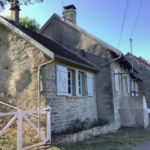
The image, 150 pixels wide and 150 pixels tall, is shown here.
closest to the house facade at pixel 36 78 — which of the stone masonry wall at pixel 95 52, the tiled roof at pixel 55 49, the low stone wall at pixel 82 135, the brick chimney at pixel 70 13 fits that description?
the tiled roof at pixel 55 49

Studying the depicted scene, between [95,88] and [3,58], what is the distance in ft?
15.8

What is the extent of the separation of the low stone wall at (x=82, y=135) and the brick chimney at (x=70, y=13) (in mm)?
6687

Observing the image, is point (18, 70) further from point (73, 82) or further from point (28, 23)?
point (28, 23)

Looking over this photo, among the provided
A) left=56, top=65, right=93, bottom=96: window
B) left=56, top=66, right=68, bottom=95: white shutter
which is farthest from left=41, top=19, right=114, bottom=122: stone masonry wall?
left=56, top=66, right=68, bottom=95: white shutter

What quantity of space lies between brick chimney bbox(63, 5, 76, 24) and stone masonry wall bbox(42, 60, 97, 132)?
4433 millimetres

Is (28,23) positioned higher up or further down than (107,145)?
higher up

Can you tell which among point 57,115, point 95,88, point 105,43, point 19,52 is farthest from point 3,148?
point 105,43

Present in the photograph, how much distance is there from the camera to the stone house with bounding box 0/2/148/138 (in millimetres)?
6520

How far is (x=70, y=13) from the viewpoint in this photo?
1146 cm

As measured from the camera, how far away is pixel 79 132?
6.67 meters

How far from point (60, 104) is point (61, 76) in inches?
42.1

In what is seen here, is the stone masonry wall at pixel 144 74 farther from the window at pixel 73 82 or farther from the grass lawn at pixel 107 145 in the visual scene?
the grass lawn at pixel 107 145

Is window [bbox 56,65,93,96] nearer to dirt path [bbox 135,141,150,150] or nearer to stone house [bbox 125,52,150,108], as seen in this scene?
dirt path [bbox 135,141,150,150]

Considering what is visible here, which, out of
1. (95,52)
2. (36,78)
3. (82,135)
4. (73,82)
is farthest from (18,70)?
(95,52)
